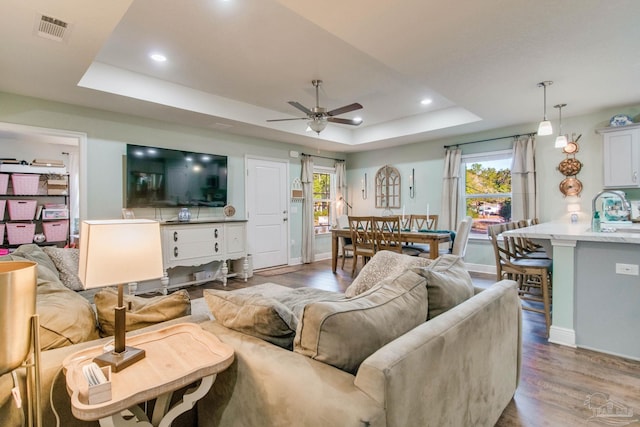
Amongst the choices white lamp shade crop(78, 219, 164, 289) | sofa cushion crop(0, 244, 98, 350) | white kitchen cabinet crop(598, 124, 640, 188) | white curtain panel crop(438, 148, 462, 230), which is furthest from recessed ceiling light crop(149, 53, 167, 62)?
white kitchen cabinet crop(598, 124, 640, 188)

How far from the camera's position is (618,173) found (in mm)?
4219

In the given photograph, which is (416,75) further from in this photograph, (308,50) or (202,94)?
(202,94)

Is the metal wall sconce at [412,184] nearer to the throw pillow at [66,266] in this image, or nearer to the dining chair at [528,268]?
the dining chair at [528,268]

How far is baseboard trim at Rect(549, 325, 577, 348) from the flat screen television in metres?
4.43

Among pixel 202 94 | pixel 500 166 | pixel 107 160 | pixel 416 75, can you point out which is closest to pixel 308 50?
pixel 416 75

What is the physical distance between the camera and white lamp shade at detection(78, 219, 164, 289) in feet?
3.56

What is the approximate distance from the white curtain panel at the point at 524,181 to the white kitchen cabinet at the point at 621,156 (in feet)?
2.68

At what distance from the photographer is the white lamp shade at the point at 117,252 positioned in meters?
1.09

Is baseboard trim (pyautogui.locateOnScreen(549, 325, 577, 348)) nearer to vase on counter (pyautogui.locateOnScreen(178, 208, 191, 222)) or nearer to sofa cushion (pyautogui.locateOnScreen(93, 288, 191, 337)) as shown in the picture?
sofa cushion (pyautogui.locateOnScreen(93, 288, 191, 337))

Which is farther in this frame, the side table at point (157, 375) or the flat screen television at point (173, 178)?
the flat screen television at point (173, 178)

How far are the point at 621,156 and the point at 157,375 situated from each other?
5.55 m

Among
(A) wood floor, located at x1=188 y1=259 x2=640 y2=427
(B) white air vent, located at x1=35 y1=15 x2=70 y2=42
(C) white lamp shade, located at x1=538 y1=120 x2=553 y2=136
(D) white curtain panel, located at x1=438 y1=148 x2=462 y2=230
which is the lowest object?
(A) wood floor, located at x1=188 y1=259 x2=640 y2=427

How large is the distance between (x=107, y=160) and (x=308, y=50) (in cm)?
295

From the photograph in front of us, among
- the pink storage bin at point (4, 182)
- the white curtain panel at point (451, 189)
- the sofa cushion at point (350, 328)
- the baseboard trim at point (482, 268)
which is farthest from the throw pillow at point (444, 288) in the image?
the pink storage bin at point (4, 182)
